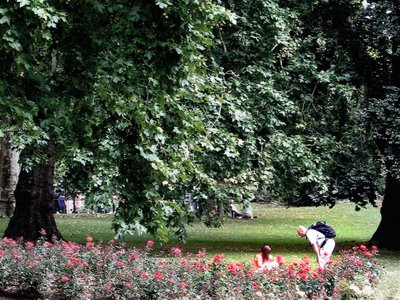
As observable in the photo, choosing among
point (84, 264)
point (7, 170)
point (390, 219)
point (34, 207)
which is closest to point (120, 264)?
point (84, 264)

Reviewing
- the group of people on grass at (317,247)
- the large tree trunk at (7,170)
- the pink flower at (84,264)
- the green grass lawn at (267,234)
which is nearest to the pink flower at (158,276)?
the pink flower at (84,264)

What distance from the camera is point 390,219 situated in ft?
68.0

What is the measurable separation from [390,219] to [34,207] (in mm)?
9642

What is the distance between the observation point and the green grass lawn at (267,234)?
1881 centimetres

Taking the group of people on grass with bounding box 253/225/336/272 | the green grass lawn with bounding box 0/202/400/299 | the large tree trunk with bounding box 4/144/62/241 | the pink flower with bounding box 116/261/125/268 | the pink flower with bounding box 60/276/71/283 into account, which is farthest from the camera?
the large tree trunk with bounding box 4/144/62/241

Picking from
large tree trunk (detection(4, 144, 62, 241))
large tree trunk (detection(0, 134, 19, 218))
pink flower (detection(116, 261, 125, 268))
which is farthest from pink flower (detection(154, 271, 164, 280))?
large tree trunk (detection(0, 134, 19, 218))

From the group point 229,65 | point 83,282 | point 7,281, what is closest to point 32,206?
point 229,65

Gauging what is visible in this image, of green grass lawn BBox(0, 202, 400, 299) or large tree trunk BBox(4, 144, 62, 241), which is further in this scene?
large tree trunk BBox(4, 144, 62, 241)

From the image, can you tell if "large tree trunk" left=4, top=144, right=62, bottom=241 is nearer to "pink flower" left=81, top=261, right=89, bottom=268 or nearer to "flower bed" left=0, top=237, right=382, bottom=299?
"flower bed" left=0, top=237, right=382, bottom=299

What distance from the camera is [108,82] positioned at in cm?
988

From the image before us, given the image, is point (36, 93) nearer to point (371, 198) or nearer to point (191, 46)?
point (191, 46)

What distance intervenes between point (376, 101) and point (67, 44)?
1004 centimetres

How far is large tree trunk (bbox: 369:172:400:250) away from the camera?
2053cm

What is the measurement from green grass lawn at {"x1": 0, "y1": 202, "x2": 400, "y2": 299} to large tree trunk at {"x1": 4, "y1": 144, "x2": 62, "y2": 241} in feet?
6.72
